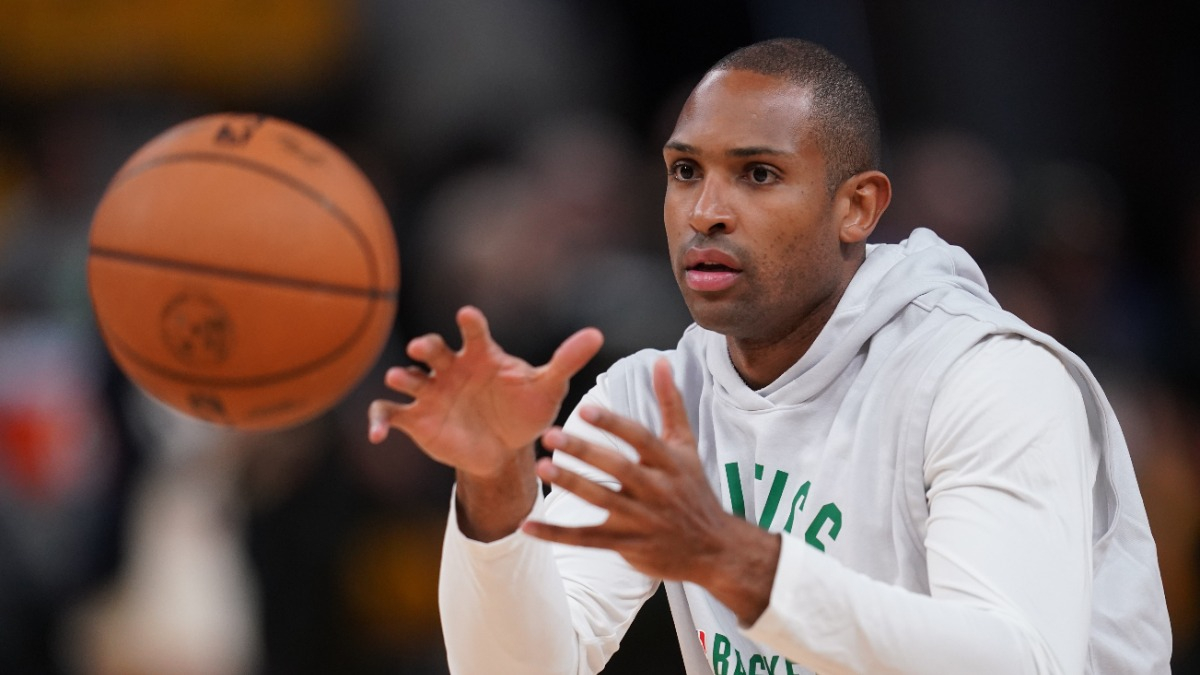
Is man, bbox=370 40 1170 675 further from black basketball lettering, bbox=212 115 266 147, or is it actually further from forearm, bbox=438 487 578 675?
black basketball lettering, bbox=212 115 266 147

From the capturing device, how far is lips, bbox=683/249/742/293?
11.3ft

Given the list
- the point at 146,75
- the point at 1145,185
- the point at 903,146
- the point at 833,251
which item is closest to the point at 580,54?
the point at 903,146

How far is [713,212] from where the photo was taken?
344 cm

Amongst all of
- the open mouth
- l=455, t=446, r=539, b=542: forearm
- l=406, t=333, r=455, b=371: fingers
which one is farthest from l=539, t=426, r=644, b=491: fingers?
the open mouth

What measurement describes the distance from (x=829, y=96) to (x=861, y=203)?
0.27 meters

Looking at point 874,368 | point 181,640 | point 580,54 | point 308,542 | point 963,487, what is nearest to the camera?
point 963,487

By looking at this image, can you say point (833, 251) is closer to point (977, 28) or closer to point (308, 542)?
point (308, 542)

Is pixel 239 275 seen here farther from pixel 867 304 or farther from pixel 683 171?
pixel 867 304

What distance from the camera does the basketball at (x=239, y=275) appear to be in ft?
9.91

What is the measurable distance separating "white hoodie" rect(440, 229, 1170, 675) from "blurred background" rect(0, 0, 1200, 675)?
1901 millimetres

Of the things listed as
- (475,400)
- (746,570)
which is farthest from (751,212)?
(746,570)

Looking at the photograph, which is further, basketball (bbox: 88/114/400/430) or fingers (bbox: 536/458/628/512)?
basketball (bbox: 88/114/400/430)

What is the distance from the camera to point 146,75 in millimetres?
8203

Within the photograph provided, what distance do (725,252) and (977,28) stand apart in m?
4.30
